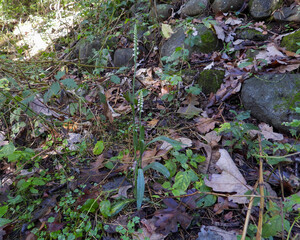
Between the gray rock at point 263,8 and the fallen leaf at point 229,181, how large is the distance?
2715 millimetres

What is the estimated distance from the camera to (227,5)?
325cm

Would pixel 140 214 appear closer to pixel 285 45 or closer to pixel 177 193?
pixel 177 193

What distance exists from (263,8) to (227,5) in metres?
0.56

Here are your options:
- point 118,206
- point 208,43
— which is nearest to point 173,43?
point 208,43

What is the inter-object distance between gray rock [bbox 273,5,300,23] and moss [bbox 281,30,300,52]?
60cm

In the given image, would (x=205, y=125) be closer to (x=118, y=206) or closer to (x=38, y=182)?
(x=118, y=206)

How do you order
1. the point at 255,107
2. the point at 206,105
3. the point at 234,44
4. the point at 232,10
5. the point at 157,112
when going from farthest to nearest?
1. the point at 232,10
2. the point at 234,44
3. the point at 157,112
4. the point at 206,105
5. the point at 255,107

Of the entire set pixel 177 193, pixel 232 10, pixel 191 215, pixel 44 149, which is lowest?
pixel 191 215

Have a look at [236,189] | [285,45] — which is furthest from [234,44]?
[236,189]

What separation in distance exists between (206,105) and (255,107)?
1.61 ft

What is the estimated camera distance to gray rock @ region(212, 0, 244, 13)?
127 inches

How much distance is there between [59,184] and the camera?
169cm

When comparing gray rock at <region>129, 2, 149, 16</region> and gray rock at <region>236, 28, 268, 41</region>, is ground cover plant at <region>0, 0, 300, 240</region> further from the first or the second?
gray rock at <region>129, 2, 149, 16</region>

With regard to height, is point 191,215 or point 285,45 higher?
point 285,45
